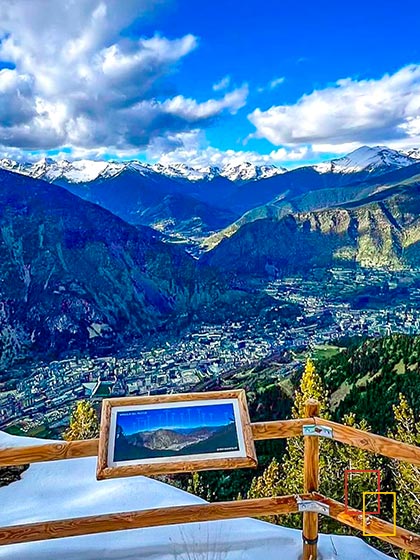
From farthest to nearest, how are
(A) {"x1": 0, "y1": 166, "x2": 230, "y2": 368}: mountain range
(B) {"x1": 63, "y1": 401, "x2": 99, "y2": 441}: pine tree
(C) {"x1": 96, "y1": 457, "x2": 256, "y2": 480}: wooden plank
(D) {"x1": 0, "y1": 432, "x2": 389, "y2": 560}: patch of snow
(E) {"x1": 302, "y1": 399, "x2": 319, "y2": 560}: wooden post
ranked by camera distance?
(A) {"x1": 0, "y1": 166, "x2": 230, "y2": 368}: mountain range → (B) {"x1": 63, "y1": 401, "x2": 99, "y2": 441}: pine tree → (D) {"x1": 0, "y1": 432, "x2": 389, "y2": 560}: patch of snow → (E) {"x1": 302, "y1": 399, "x2": 319, "y2": 560}: wooden post → (C) {"x1": 96, "y1": 457, "x2": 256, "y2": 480}: wooden plank

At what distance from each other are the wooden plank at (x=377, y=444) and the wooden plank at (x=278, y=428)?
0.17m

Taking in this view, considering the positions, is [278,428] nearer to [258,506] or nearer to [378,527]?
[258,506]

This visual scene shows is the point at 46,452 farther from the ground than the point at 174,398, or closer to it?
closer to it

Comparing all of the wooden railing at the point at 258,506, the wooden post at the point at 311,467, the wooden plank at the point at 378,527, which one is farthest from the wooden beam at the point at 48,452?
the wooden plank at the point at 378,527

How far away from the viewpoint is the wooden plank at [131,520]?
4.55 m

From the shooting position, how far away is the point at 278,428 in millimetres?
4719

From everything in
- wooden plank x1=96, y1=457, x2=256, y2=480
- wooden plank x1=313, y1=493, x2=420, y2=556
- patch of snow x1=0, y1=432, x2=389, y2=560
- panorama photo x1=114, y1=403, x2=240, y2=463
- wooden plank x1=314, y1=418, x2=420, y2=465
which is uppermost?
panorama photo x1=114, y1=403, x2=240, y2=463

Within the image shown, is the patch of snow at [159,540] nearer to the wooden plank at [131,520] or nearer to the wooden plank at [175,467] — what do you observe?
the wooden plank at [131,520]

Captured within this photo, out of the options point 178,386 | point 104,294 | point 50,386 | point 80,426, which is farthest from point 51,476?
point 104,294

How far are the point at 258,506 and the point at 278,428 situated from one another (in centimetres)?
79

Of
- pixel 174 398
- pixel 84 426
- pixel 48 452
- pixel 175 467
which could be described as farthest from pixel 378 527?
pixel 84 426

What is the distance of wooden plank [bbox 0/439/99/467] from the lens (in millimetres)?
4367

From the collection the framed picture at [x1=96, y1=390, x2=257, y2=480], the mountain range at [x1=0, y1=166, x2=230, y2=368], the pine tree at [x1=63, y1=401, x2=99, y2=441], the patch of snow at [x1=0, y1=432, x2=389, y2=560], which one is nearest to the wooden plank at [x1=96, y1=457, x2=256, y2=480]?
the framed picture at [x1=96, y1=390, x2=257, y2=480]

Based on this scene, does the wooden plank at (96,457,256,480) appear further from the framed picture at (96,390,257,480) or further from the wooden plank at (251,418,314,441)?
the wooden plank at (251,418,314,441)
